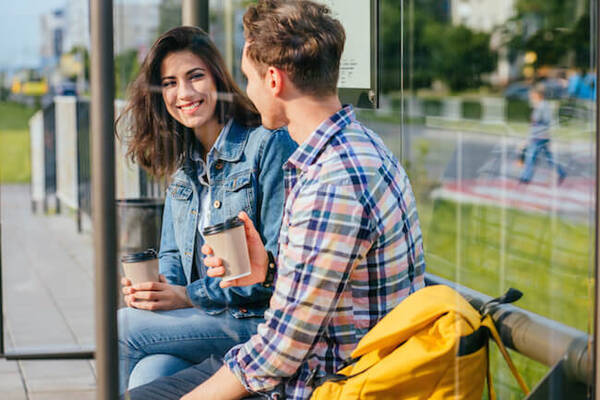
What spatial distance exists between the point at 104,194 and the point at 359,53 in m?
0.89

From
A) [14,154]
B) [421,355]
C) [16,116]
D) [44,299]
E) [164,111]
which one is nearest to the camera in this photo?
[421,355]

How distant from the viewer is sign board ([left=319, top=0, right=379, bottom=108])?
2.54 m

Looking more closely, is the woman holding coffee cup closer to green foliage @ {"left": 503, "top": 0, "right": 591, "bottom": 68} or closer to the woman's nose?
the woman's nose

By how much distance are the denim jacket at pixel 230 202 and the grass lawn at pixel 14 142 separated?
3.28 metres

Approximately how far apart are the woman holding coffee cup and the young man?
0.61 feet

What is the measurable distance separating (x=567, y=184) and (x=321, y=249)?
57 centimetres

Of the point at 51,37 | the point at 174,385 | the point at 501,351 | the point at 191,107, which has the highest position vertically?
the point at 51,37

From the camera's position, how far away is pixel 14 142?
5.47m

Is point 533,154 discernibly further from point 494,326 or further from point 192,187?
point 192,187

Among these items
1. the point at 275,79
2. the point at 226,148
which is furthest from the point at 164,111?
the point at 275,79

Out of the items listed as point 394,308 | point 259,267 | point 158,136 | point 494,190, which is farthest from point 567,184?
point 158,136

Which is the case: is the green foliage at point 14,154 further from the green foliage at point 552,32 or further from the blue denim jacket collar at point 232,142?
the green foliage at point 552,32

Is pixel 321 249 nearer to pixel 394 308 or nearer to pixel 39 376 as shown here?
pixel 394 308

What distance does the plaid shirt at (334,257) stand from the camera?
6.28 ft
